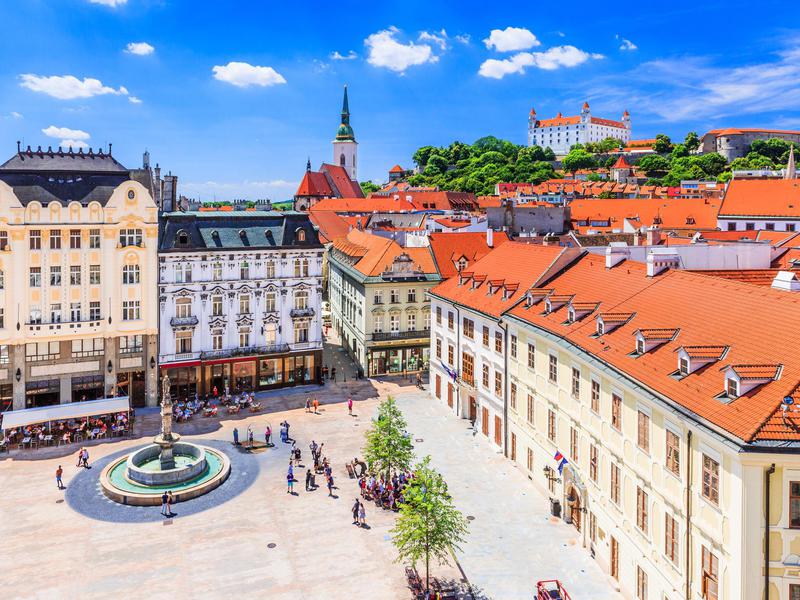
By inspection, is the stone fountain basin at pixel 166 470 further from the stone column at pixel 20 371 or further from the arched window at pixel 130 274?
the arched window at pixel 130 274

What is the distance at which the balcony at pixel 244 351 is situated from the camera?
168 feet

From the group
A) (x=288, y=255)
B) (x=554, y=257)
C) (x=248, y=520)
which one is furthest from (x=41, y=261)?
(x=554, y=257)

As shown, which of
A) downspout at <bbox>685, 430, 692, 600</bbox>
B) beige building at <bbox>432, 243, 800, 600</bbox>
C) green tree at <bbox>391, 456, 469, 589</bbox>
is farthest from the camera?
green tree at <bbox>391, 456, 469, 589</bbox>

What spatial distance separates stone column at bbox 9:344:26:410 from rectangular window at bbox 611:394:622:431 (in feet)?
136

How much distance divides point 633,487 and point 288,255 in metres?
36.4

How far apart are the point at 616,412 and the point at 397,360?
34348 millimetres

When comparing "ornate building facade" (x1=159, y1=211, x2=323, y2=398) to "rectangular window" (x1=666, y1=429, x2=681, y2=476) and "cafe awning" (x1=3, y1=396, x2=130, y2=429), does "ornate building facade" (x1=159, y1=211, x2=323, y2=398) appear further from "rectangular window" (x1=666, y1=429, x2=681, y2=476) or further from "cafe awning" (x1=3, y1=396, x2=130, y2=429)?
"rectangular window" (x1=666, y1=429, x2=681, y2=476)

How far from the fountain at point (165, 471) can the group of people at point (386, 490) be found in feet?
28.5

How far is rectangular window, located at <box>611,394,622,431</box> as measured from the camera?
25594 mm

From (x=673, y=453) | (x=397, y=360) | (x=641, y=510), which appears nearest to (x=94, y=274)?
(x=397, y=360)

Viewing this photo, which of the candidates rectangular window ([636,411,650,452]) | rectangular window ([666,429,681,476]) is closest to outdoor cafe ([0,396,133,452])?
rectangular window ([636,411,650,452])

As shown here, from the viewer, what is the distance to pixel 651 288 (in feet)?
98.6

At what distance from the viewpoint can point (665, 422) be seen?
22016mm

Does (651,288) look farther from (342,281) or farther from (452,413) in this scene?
(342,281)
